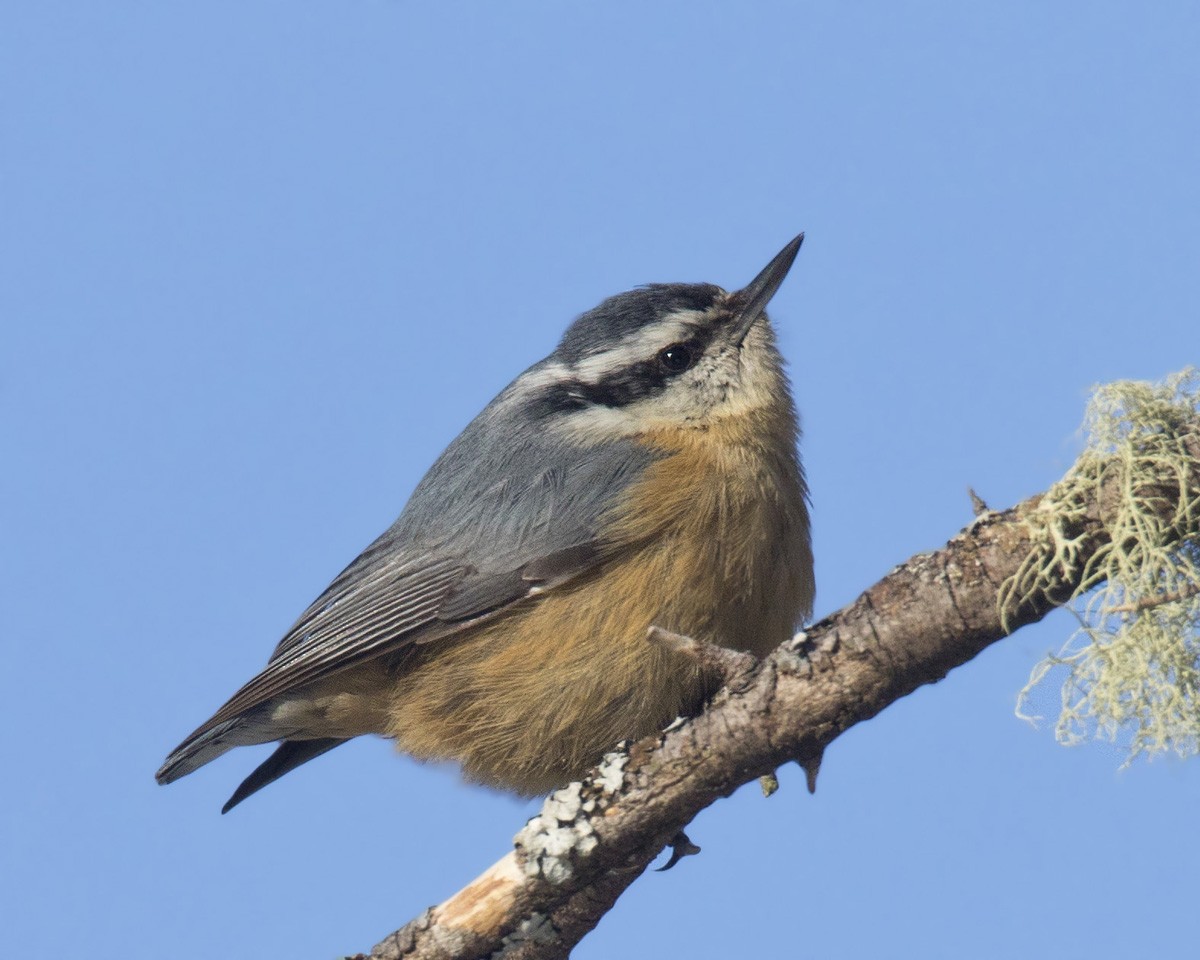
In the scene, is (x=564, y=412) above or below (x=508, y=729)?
above

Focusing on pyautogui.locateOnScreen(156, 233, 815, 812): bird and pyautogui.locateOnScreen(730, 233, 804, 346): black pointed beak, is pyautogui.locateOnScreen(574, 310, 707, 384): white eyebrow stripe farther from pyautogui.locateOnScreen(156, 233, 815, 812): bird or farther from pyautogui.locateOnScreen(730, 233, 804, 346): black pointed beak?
pyautogui.locateOnScreen(730, 233, 804, 346): black pointed beak

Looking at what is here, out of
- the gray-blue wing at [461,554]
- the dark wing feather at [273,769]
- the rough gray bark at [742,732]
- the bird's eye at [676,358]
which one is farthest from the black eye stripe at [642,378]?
the dark wing feather at [273,769]

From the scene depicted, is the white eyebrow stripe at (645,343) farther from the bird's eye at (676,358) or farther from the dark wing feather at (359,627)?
the dark wing feather at (359,627)

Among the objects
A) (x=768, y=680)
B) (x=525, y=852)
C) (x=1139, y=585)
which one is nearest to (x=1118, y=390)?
(x=1139, y=585)

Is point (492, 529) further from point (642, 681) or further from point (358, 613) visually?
point (642, 681)

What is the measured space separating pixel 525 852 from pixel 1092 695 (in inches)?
59.0

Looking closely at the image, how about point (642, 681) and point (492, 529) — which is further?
point (492, 529)

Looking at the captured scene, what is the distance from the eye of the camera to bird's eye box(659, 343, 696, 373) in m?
4.60

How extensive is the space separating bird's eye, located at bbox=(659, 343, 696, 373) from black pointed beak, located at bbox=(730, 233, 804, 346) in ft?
0.59

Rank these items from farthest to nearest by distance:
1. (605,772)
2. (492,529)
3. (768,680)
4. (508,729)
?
(492,529), (508,729), (605,772), (768,680)

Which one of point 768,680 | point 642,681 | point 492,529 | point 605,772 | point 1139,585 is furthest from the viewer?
point 492,529

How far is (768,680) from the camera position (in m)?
3.17

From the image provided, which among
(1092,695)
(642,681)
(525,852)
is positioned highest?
(642,681)

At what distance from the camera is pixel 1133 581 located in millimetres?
2863
